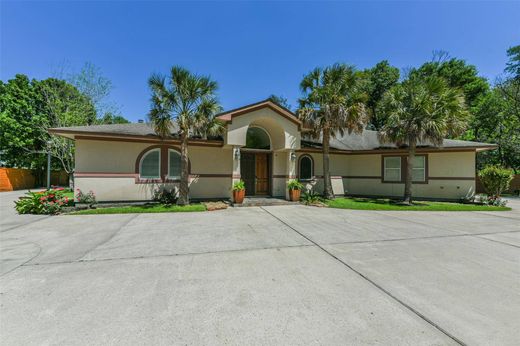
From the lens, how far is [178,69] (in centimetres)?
995

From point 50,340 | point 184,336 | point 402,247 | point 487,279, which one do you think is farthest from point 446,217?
point 50,340

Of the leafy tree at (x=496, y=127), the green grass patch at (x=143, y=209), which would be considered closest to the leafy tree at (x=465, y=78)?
the leafy tree at (x=496, y=127)

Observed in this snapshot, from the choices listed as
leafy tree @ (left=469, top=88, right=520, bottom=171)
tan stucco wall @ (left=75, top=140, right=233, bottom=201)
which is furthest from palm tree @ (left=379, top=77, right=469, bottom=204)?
leafy tree @ (left=469, top=88, right=520, bottom=171)

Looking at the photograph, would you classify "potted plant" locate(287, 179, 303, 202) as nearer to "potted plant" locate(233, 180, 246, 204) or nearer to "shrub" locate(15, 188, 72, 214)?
"potted plant" locate(233, 180, 246, 204)

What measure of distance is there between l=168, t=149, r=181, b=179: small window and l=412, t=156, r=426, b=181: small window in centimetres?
1592

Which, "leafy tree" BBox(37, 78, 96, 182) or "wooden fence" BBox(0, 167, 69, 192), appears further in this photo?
"wooden fence" BBox(0, 167, 69, 192)

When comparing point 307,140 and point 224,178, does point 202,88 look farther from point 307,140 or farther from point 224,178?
point 307,140

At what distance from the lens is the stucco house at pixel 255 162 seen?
10.6 meters

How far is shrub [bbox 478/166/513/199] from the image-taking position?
1259 centimetres

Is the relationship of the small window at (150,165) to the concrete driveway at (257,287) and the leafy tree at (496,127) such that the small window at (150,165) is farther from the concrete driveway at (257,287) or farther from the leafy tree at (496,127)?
the leafy tree at (496,127)

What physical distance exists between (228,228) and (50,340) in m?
4.92

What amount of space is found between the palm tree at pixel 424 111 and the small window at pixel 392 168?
303cm

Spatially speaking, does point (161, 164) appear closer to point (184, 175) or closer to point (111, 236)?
point (184, 175)

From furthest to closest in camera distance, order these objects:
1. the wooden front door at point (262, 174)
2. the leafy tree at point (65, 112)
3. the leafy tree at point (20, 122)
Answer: the leafy tree at point (20, 122) < the leafy tree at point (65, 112) < the wooden front door at point (262, 174)
